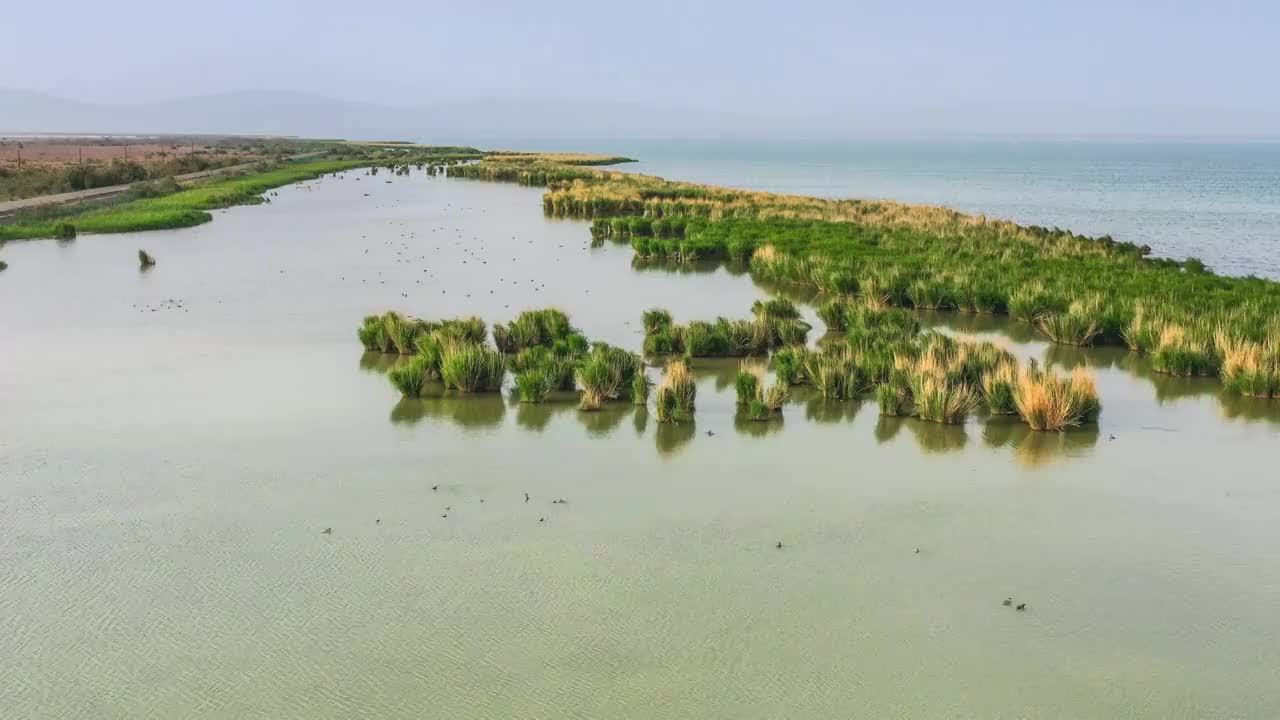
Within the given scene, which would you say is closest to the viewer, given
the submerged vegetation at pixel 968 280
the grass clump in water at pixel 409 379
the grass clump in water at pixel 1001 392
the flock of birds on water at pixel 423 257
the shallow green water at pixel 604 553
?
the shallow green water at pixel 604 553

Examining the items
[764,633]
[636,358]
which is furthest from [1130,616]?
[636,358]

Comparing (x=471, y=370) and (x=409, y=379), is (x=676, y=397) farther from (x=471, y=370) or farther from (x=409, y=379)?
(x=409, y=379)

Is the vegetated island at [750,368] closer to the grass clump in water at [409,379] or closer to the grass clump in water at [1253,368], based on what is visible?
the grass clump in water at [409,379]

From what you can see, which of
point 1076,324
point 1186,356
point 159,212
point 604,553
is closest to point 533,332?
point 604,553

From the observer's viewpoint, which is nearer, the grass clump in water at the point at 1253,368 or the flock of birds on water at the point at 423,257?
the grass clump in water at the point at 1253,368

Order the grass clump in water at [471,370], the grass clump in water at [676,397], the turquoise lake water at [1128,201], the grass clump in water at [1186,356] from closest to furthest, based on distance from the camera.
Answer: the grass clump in water at [676,397] → the grass clump in water at [471,370] → the grass clump in water at [1186,356] → the turquoise lake water at [1128,201]

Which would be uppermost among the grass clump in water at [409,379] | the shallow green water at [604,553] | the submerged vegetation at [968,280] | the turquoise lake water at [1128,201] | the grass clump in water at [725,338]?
the turquoise lake water at [1128,201]

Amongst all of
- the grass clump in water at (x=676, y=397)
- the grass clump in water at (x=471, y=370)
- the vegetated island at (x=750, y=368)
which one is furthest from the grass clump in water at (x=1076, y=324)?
the grass clump in water at (x=471, y=370)
